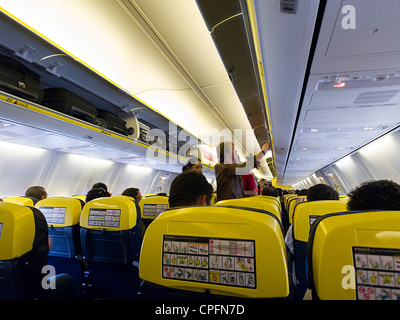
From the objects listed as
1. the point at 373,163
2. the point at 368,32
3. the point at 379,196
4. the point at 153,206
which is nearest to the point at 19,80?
the point at 153,206

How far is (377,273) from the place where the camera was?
86 centimetres

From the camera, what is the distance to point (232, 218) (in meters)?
1.03

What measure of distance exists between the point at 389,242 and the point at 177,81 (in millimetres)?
3850

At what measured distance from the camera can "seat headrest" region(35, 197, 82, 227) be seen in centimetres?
279

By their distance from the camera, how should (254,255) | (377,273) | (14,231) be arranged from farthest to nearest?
(14,231) < (254,255) < (377,273)

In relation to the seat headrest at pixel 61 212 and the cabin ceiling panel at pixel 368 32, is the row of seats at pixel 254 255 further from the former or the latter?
the seat headrest at pixel 61 212

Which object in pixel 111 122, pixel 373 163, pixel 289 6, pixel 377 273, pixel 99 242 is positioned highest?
pixel 111 122

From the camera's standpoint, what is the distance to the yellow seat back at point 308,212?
6.91 ft

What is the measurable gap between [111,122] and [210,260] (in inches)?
160

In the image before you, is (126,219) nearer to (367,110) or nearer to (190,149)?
(367,110)

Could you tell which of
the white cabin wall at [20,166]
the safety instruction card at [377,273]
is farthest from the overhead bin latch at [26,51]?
the white cabin wall at [20,166]

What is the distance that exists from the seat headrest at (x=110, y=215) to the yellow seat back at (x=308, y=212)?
184cm

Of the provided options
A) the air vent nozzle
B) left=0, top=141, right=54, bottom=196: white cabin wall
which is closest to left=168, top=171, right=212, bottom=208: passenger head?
the air vent nozzle

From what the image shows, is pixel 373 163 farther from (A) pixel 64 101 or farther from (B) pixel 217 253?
(A) pixel 64 101
